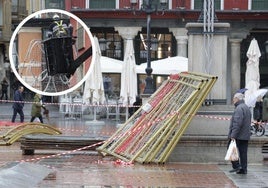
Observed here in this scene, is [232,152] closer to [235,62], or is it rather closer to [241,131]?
[241,131]

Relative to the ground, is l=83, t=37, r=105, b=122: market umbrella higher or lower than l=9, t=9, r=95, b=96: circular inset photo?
lower

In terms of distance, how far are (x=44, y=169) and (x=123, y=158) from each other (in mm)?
1970

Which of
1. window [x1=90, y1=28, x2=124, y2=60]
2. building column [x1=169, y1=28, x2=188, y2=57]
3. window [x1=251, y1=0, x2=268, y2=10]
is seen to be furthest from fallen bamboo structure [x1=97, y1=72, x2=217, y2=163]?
window [x1=90, y1=28, x2=124, y2=60]

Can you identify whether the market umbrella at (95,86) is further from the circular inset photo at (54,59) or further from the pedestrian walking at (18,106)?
the circular inset photo at (54,59)

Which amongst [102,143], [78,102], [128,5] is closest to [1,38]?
[128,5]

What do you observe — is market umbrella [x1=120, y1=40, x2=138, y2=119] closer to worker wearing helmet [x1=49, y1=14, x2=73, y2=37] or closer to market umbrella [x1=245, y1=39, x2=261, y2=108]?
market umbrella [x1=245, y1=39, x2=261, y2=108]

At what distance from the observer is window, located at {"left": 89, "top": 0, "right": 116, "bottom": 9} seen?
4178 centimetres

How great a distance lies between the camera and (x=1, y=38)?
199 feet

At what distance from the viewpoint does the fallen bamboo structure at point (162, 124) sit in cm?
1502

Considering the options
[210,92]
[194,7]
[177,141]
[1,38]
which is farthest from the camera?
[1,38]

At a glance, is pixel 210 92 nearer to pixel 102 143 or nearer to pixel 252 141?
pixel 252 141

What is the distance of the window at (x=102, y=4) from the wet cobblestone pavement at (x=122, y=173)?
24.9m

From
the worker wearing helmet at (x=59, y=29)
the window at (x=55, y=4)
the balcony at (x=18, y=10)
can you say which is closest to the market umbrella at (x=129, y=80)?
the worker wearing helmet at (x=59, y=29)

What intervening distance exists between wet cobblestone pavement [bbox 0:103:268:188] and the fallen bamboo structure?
10.0 inches
